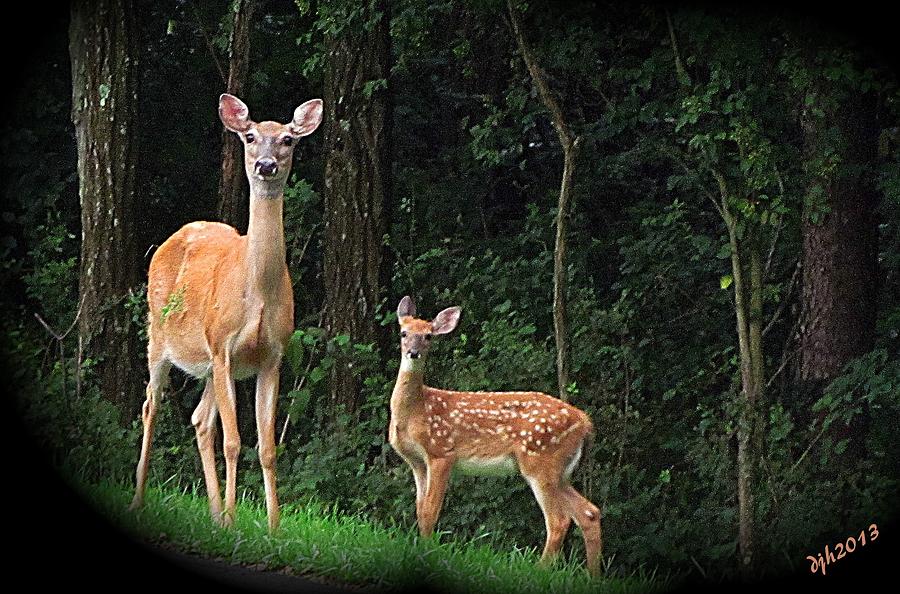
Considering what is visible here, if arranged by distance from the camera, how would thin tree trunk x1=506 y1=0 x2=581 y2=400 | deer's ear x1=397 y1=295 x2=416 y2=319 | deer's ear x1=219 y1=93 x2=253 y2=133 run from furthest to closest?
thin tree trunk x1=506 y1=0 x2=581 y2=400 < deer's ear x1=397 y1=295 x2=416 y2=319 < deer's ear x1=219 y1=93 x2=253 y2=133

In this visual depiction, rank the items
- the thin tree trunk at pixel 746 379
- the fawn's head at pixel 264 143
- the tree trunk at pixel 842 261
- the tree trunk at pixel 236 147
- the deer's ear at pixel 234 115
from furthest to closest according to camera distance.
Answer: the tree trunk at pixel 236 147, the tree trunk at pixel 842 261, the thin tree trunk at pixel 746 379, the deer's ear at pixel 234 115, the fawn's head at pixel 264 143

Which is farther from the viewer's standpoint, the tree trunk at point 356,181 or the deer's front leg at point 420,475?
the tree trunk at point 356,181

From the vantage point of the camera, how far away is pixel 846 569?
7.77 meters

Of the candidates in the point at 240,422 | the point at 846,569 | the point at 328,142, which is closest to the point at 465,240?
the point at 328,142

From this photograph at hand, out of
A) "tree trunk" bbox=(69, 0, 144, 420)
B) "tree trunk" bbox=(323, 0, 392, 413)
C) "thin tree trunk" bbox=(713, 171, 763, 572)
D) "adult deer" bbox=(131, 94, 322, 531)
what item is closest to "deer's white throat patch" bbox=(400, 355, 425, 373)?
"adult deer" bbox=(131, 94, 322, 531)

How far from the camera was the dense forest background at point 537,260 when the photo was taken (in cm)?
859

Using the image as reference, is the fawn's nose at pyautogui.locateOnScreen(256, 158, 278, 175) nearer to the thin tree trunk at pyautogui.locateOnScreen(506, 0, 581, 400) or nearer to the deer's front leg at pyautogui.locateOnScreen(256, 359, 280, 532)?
the deer's front leg at pyautogui.locateOnScreen(256, 359, 280, 532)

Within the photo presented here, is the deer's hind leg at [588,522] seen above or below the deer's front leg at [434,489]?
below

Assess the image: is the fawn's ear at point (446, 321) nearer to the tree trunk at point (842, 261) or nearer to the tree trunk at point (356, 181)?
the tree trunk at point (356, 181)

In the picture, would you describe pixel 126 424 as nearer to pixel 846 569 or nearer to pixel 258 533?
pixel 258 533

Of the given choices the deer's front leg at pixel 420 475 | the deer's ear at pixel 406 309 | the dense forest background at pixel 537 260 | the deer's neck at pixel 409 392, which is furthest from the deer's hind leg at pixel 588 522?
the deer's ear at pixel 406 309

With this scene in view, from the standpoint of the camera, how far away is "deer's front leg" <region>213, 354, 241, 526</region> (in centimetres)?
757

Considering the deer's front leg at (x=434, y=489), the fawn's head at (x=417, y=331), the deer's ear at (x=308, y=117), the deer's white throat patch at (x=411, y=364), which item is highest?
the deer's ear at (x=308, y=117)

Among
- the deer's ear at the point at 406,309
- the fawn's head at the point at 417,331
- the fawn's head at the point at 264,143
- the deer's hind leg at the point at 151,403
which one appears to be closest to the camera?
the fawn's head at the point at 264,143
